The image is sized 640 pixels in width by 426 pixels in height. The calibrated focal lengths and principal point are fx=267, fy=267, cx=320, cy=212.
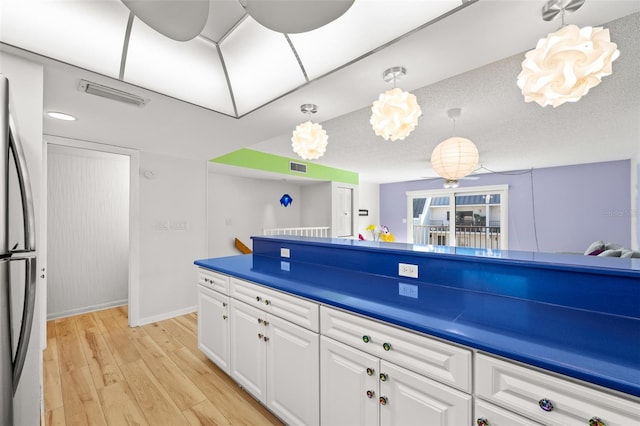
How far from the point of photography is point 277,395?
1617mm

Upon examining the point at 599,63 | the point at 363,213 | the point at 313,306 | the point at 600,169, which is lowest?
the point at 313,306

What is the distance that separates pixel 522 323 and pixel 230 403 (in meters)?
1.87

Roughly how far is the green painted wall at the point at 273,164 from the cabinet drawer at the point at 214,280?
216 cm

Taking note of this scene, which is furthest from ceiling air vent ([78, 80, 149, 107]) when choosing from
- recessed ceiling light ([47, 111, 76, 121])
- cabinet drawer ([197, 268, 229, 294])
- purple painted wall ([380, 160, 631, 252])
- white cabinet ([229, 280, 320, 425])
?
purple painted wall ([380, 160, 631, 252])

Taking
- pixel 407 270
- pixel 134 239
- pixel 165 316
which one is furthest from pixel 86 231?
pixel 407 270

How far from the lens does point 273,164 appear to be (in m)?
4.81

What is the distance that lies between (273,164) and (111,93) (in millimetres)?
3043

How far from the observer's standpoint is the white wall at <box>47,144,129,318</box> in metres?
3.36

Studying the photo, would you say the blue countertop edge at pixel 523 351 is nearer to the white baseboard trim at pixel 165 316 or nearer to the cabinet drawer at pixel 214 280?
the cabinet drawer at pixel 214 280

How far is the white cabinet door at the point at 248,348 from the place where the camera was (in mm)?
1719

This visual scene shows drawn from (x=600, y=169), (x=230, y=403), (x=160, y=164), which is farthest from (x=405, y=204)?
(x=230, y=403)

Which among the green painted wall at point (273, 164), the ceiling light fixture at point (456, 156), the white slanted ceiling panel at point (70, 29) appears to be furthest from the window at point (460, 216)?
the white slanted ceiling panel at point (70, 29)

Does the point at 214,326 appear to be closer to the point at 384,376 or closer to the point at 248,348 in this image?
the point at 248,348

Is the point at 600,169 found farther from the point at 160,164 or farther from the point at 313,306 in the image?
the point at 160,164
